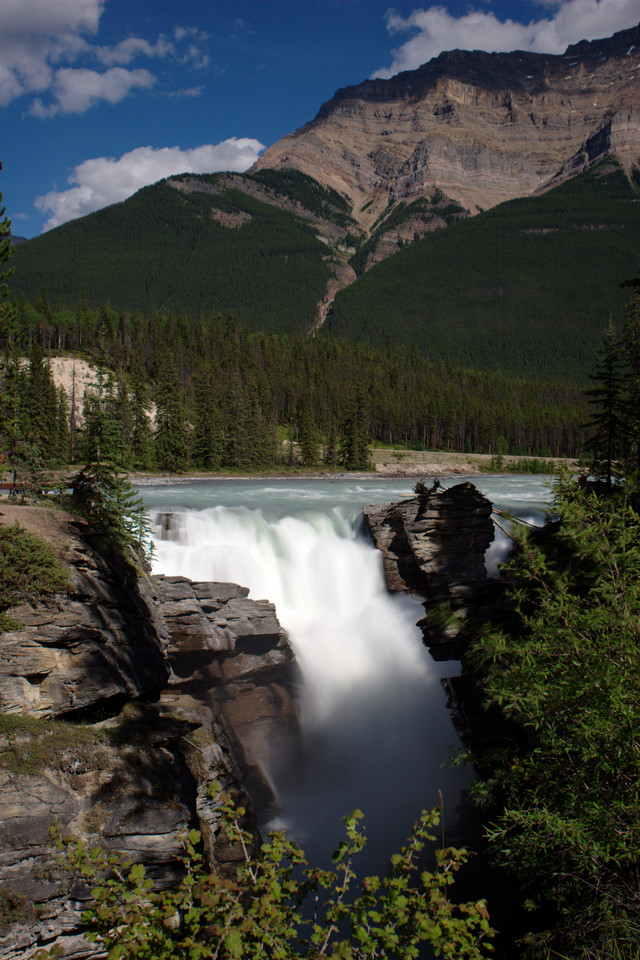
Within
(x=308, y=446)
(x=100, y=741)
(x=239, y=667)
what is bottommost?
(x=239, y=667)

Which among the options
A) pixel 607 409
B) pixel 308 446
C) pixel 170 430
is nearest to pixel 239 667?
pixel 607 409

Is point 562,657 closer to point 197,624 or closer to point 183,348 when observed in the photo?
point 197,624

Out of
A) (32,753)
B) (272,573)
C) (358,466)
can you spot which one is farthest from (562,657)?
(358,466)

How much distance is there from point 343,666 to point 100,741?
41.8 ft

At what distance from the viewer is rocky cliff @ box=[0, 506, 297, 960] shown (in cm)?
893

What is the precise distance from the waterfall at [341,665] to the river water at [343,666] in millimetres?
44

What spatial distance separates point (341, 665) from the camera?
2248cm

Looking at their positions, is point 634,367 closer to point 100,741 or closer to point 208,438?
point 100,741

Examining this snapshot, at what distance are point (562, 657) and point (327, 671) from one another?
49.0ft

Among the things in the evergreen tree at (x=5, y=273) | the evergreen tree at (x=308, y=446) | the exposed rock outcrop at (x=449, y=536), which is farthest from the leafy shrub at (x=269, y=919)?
the evergreen tree at (x=308, y=446)

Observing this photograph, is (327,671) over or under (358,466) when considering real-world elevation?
under

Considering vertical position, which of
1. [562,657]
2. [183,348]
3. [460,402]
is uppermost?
[183,348]

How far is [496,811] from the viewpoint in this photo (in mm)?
13969

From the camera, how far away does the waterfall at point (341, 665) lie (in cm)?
1644
